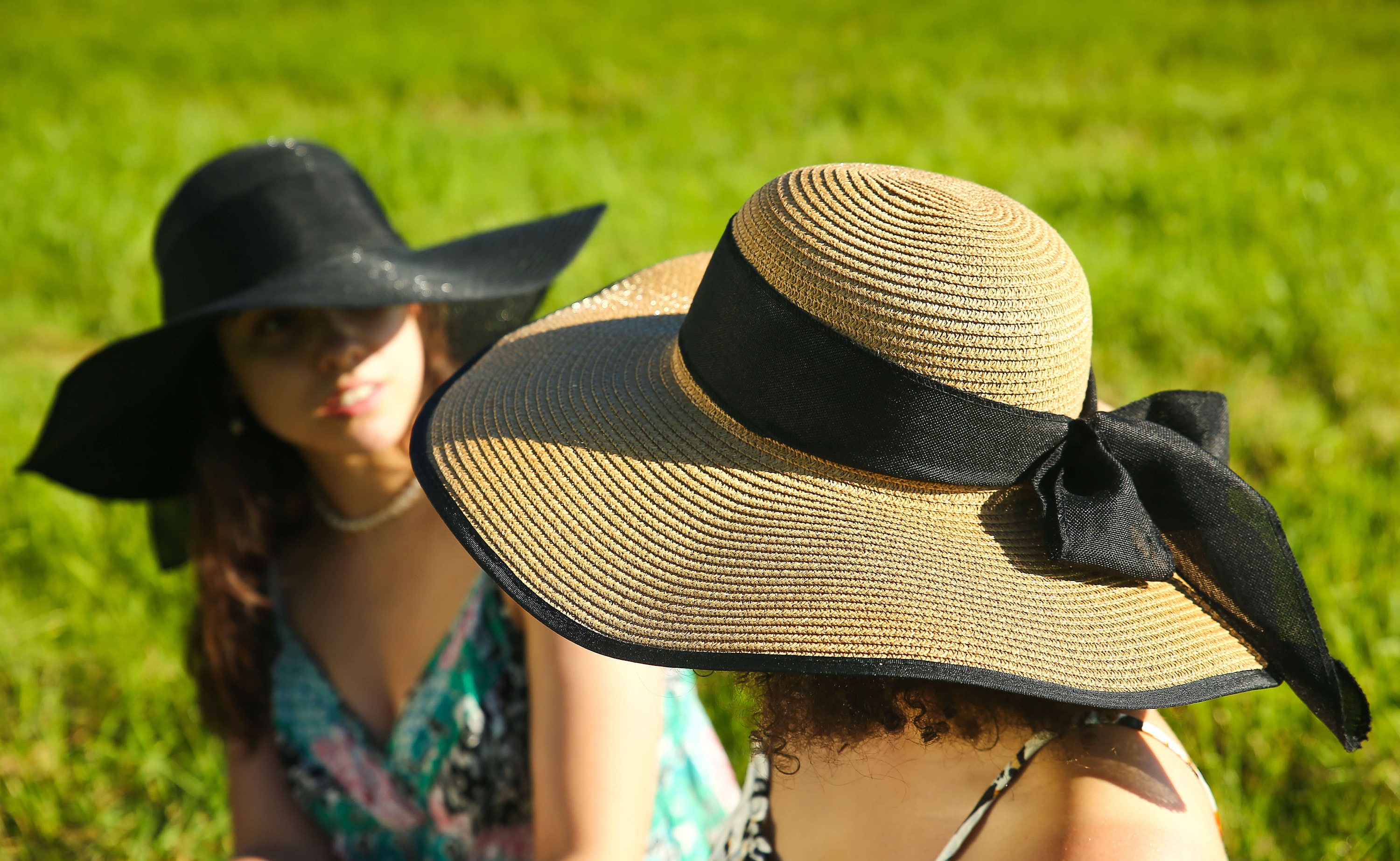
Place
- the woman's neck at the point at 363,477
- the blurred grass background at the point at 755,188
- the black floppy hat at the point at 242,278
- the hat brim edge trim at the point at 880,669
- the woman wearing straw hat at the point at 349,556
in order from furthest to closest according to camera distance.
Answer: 1. the blurred grass background at the point at 755,188
2. the woman's neck at the point at 363,477
3. the black floppy hat at the point at 242,278
4. the woman wearing straw hat at the point at 349,556
5. the hat brim edge trim at the point at 880,669

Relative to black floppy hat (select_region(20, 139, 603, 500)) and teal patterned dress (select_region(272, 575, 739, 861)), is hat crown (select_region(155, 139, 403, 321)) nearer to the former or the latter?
black floppy hat (select_region(20, 139, 603, 500))

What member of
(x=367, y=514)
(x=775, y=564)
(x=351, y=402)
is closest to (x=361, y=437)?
(x=351, y=402)

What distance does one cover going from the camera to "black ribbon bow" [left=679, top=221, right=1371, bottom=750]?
1145 mm

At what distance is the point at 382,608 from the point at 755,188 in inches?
159

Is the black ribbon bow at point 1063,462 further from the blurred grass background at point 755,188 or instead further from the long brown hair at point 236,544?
the long brown hair at point 236,544

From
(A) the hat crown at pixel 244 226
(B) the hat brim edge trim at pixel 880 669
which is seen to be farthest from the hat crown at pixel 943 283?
(A) the hat crown at pixel 244 226

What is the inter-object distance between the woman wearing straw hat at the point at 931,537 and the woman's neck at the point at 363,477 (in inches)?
41.4

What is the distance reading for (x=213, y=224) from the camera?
2127 millimetres

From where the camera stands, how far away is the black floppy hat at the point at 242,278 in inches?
82.7

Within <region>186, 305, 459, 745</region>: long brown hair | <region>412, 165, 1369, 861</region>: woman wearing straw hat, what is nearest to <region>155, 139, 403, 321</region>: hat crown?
<region>186, 305, 459, 745</region>: long brown hair

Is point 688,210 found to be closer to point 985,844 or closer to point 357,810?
point 357,810

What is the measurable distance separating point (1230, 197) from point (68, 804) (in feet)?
16.3

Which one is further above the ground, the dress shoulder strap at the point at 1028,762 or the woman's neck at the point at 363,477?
the dress shoulder strap at the point at 1028,762

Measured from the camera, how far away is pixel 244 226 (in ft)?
6.97
